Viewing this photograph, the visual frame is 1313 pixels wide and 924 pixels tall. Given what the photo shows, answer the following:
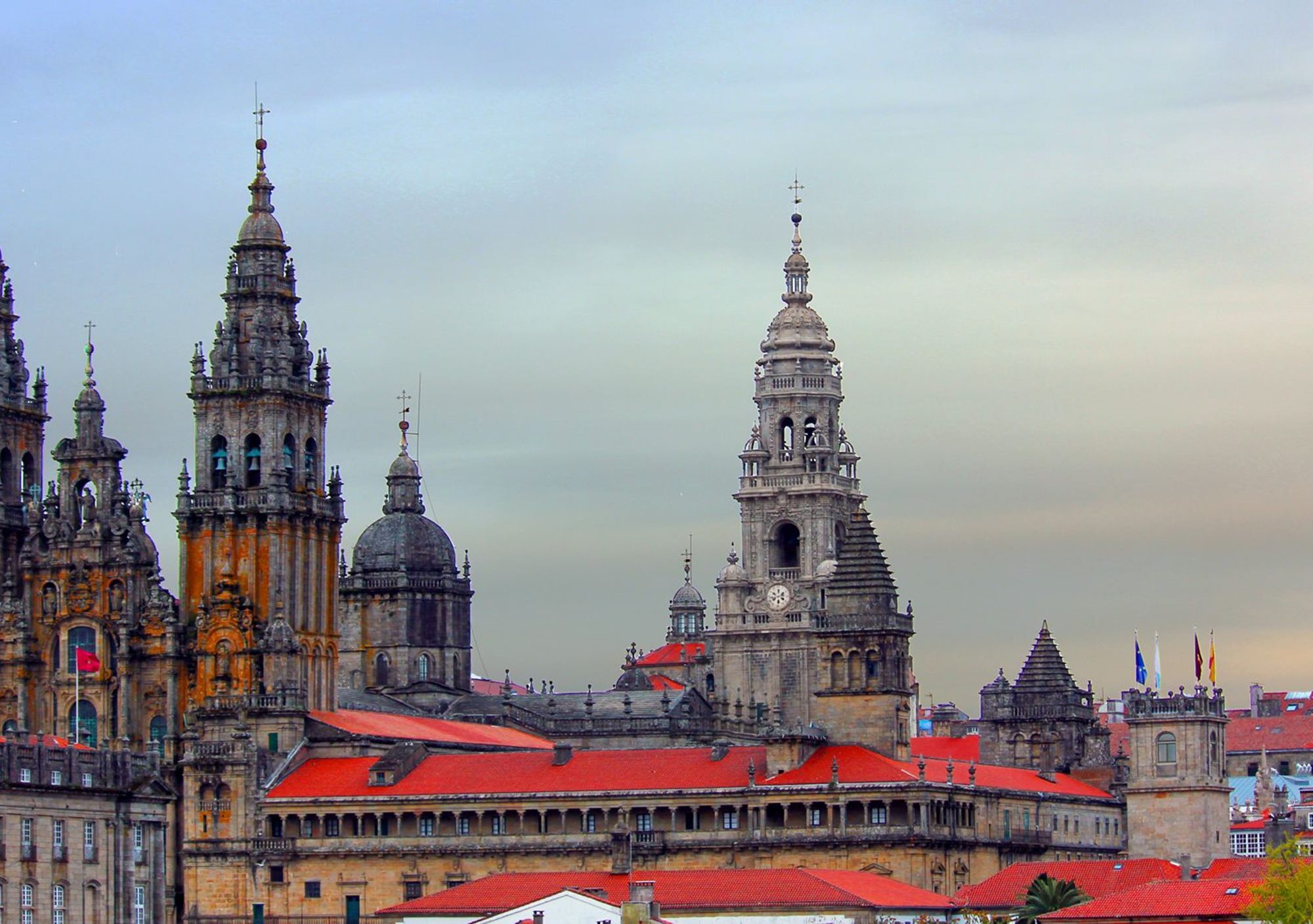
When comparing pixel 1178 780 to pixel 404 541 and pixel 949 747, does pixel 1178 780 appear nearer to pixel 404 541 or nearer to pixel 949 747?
pixel 949 747

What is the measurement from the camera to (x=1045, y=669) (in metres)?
172

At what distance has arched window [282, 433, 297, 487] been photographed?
16200 cm

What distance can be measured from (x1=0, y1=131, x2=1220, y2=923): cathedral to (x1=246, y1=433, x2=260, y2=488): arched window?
0.66ft

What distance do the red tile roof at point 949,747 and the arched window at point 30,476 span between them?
4596cm

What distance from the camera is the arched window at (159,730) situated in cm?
16007

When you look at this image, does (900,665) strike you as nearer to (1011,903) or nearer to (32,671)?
(1011,903)

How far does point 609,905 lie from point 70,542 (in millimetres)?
51416

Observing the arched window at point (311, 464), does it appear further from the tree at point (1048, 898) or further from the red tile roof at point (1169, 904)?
the red tile roof at point (1169, 904)

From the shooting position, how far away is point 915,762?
497ft

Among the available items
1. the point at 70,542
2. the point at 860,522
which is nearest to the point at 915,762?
the point at 860,522

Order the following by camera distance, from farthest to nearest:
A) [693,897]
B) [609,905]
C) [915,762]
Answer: [915,762] → [693,897] → [609,905]

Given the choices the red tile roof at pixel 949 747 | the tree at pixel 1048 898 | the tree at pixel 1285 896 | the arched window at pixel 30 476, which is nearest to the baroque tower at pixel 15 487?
the arched window at pixel 30 476

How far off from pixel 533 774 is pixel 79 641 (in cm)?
2462

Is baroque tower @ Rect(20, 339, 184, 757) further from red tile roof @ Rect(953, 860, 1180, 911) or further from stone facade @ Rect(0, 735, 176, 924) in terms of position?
red tile roof @ Rect(953, 860, 1180, 911)
